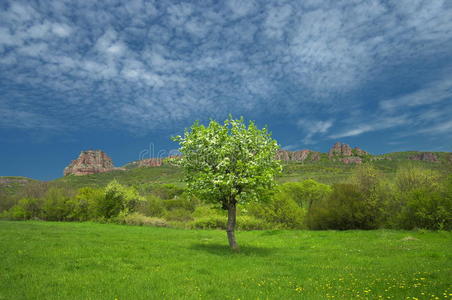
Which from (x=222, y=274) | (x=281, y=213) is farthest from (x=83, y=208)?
(x=222, y=274)

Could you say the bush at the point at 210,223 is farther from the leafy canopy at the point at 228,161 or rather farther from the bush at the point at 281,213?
the leafy canopy at the point at 228,161

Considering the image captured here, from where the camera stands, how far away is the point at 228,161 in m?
19.6

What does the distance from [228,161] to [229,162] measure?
58cm

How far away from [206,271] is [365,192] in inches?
1205

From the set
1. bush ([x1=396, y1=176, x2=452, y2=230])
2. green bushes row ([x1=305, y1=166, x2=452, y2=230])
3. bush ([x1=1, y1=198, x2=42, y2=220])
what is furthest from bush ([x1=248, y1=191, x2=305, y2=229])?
bush ([x1=1, y1=198, x2=42, y2=220])

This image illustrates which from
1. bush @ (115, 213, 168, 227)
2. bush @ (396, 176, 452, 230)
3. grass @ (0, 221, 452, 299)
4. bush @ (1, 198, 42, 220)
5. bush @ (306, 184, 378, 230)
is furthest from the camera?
bush @ (1, 198, 42, 220)

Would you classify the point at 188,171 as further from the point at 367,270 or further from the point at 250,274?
the point at 367,270

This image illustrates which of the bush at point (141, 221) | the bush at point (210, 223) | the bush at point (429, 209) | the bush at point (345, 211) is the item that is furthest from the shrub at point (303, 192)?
the bush at point (429, 209)

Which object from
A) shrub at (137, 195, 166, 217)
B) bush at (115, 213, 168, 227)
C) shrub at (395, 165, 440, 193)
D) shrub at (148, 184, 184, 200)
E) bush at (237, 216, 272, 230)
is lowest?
bush at (237, 216, 272, 230)

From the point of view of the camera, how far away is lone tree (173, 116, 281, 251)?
19.6 metres

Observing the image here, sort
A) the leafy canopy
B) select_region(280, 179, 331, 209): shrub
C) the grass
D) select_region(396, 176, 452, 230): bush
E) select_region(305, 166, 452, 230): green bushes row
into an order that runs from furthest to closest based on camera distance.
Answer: select_region(280, 179, 331, 209): shrub, select_region(305, 166, 452, 230): green bushes row, select_region(396, 176, 452, 230): bush, the leafy canopy, the grass

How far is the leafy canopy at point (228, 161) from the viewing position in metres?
19.6

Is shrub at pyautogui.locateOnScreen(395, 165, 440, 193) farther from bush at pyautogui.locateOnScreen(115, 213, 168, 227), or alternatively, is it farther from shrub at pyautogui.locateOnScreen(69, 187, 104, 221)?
shrub at pyautogui.locateOnScreen(69, 187, 104, 221)

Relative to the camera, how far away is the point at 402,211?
3381 centimetres
